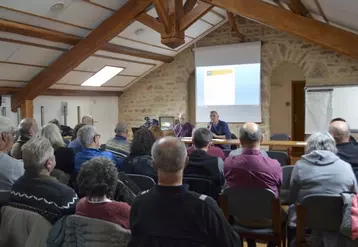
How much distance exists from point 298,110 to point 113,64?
5521mm

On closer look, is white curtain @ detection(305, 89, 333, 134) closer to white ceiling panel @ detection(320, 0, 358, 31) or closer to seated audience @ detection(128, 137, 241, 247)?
white ceiling panel @ detection(320, 0, 358, 31)

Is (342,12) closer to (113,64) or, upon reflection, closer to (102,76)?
(113,64)

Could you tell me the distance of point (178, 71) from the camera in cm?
1018

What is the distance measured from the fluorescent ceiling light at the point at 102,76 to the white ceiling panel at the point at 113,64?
A: 237 mm

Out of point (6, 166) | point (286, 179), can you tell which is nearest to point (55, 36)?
point (6, 166)

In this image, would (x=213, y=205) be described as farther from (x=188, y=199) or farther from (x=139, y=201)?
(x=139, y=201)

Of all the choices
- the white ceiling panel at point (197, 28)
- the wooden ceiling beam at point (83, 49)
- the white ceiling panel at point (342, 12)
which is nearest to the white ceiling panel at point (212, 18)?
the white ceiling panel at point (197, 28)

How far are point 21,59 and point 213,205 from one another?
21.7 ft

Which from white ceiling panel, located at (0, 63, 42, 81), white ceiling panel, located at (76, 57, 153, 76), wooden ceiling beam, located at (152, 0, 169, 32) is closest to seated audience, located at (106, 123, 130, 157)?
wooden ceiling beam, located at (152, 0, 169, 32)

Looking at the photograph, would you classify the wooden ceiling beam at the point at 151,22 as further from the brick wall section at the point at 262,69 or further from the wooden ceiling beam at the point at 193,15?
the brick wall section at the point at 262,69

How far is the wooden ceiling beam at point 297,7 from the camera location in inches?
240

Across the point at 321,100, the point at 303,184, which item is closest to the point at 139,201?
the point at 303,184

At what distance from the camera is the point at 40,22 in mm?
6281

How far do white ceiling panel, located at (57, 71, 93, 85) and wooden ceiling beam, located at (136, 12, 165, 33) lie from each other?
2.52 metres
